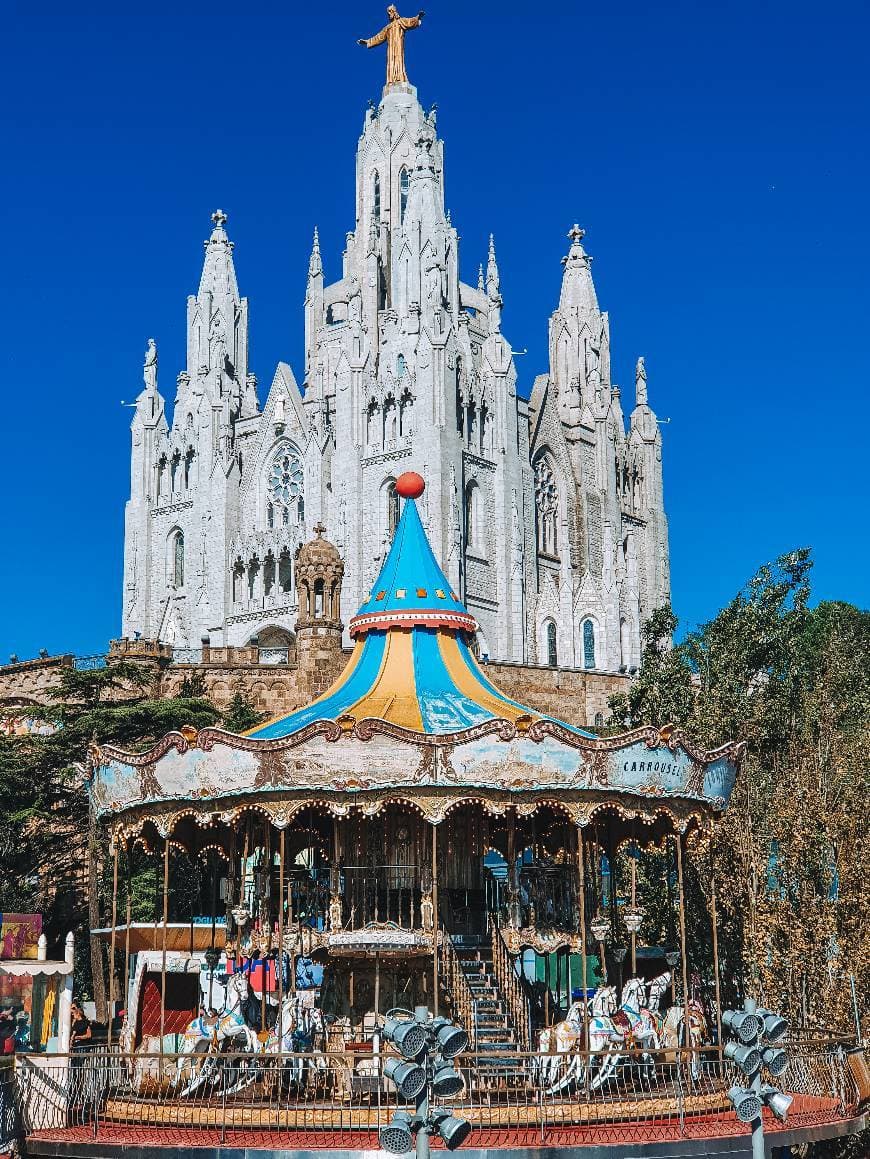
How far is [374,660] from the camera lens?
22.9 m

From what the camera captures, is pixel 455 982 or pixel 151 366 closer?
pixel 455 982

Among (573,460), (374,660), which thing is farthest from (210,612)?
(374,660)

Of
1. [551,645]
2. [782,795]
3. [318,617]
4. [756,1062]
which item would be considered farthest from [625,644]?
[756,1062]

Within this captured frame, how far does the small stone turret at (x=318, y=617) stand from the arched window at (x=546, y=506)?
22614 mm

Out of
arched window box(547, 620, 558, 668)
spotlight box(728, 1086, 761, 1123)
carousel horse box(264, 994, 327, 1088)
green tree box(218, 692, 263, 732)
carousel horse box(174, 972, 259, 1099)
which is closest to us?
spotlight box(728, 1086, 761, 1123)

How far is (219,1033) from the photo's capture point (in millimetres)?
17891

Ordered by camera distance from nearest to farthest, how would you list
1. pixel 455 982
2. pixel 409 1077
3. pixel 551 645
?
pixel 409 1077 → pixel 455 982 → pixel 551 645

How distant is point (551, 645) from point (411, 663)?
42.5 m

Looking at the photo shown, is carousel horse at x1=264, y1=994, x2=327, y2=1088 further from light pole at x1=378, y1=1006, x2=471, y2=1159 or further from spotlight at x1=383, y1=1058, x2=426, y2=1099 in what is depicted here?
spotlight at x1=383, y1=1058, x2=426, y2=1099

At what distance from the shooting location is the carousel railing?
53.3 ft

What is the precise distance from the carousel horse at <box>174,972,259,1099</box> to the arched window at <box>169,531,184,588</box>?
5193 cm

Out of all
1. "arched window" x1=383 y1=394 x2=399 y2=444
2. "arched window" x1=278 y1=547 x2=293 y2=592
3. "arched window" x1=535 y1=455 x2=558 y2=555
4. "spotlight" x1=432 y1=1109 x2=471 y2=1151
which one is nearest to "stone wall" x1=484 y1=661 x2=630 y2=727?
"arched window" x1=383 y1=394 x2=399 y2=444

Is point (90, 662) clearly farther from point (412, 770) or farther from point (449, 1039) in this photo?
point (449, 1039)

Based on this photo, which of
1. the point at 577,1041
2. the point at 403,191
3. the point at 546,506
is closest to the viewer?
the point at 577,1041
